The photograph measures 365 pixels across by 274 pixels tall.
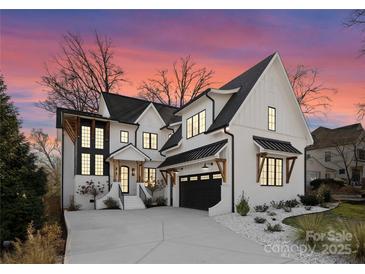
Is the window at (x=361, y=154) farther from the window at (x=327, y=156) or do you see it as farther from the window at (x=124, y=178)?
the window at (x=124, y=178)

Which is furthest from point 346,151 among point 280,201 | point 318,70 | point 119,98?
point 119,98

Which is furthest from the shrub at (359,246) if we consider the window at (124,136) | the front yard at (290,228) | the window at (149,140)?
the window at (149,140)

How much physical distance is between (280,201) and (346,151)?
25.3 meters

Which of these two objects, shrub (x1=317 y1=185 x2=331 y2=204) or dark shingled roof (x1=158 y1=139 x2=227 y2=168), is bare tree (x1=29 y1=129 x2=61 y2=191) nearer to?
dark shingled roof (x1=158 y1=139 x2=227 y2=168)

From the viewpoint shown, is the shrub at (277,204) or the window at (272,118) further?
the window at (272,118)

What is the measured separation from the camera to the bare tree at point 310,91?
2850cm

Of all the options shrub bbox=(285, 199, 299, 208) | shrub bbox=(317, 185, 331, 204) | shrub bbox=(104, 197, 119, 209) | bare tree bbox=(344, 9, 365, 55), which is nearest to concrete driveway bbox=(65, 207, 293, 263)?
shrub bbox=(285, 199, 299, 208)

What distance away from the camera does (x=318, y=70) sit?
2817 centimetres

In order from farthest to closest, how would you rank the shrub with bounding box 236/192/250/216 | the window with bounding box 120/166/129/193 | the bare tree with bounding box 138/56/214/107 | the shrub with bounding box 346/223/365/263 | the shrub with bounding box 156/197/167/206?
the bare tree with bounding box 138/56/214/107 < the window with bounding box 120/166/129/193 < the shrub with bounding box 156/197/167/206 < the shrub with bounding box 236/192/250/216 < the shrub with bounding box 346/223/365/263

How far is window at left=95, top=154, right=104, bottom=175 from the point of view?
20.6m

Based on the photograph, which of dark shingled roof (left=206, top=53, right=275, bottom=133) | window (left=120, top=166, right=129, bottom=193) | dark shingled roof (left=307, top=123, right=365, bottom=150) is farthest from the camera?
dark shingled roof (left=307, top=123, right=365, bottom=150)

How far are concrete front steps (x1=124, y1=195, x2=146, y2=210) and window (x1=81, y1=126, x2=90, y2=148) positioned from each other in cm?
Answer: 482

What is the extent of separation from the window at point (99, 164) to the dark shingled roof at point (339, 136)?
2912cm

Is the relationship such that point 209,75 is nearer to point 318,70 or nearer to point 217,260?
point 318,70
